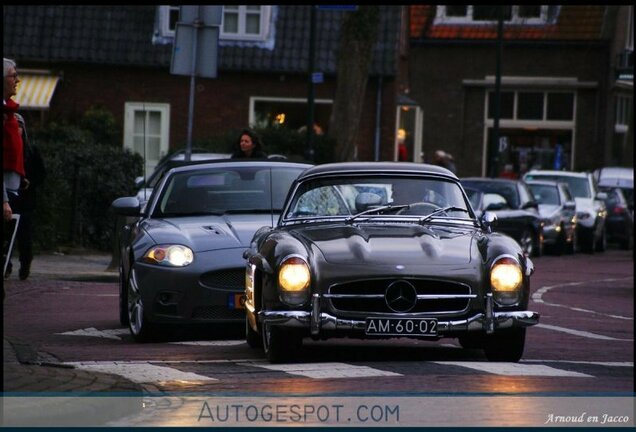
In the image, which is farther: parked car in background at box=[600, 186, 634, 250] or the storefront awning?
the storefront awning

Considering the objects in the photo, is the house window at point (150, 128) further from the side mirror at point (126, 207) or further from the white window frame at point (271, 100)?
the side mirror at point (126, 207)

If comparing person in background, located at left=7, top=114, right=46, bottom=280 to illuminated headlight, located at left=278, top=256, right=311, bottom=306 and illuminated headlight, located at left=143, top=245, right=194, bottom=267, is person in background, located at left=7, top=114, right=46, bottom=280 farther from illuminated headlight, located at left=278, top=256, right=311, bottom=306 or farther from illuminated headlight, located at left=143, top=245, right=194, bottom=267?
illuminated headlight, located at left=278, top=256, right=311, bottom=306

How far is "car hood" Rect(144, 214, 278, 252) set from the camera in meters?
13.0

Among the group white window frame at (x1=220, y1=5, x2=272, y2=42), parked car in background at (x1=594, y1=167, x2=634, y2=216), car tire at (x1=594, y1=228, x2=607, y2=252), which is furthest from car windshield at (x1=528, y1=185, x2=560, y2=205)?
white window frame at (x1=220, y1=5, x2=272, y2=42)

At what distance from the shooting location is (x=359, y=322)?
1052 centimetres

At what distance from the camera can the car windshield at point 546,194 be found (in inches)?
1310

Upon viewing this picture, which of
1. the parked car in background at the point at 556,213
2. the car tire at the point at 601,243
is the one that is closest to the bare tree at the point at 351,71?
the parked car in background at the point at 556,213

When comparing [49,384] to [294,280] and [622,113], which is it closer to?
[294,280]

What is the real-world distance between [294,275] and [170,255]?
95.7 inches

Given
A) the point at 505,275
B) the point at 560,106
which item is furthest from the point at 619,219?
the point at 505,275

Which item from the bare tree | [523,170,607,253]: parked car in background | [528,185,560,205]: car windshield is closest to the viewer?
the bare tree

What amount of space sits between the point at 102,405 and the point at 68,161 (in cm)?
1709

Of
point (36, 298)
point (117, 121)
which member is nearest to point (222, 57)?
point (117, 121)

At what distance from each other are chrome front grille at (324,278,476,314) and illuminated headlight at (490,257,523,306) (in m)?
0.20
